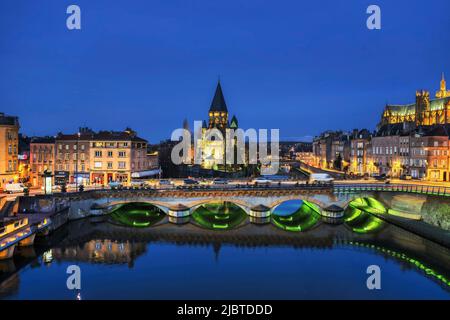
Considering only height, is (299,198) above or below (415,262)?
above

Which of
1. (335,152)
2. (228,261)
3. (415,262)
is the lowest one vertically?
(228,261)

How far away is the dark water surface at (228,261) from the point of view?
3453 centimetres

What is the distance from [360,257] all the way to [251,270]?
12.2 meters

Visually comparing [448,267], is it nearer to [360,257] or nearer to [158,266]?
[360,257]

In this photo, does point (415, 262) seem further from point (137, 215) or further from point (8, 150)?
point (8, 150)

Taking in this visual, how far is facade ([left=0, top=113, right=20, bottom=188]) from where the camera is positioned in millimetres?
68312

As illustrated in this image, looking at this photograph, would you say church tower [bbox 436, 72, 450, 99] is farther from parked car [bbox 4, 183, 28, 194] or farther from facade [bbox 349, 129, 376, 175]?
parked car [bbox 4, 183, 28, 194]

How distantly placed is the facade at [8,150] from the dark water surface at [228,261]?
1899 cm

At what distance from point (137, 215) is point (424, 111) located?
93.9 metres

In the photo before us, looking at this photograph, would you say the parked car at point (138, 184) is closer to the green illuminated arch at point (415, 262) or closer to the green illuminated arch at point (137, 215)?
Answer: the green illuminated arch at point (137, 215)

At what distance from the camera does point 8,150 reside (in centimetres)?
6950

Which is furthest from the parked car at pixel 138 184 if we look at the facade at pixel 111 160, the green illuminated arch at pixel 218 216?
the green illuminated arch at pixel 218 216

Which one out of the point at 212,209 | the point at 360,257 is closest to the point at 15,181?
the point at 212,209

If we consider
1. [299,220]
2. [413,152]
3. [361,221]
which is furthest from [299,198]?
[413,152]
